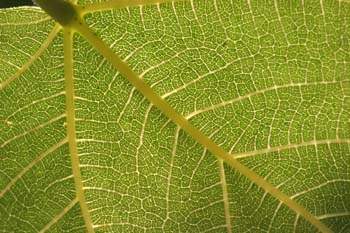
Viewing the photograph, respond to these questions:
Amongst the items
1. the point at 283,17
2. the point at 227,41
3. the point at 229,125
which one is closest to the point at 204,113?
the point at 229,125

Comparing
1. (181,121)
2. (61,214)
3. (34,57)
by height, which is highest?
(34,57)

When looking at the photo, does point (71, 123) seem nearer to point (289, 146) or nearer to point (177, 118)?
point (177, 118)

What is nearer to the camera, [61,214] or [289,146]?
[289,146]

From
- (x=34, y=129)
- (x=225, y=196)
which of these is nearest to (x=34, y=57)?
(x=34, y=129)

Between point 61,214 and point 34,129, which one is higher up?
point 34,129

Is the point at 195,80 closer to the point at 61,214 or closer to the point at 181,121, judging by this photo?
the point at 181,121

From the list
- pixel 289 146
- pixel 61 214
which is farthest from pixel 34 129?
pixel 289 146

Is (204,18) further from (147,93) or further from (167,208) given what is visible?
(167,208)

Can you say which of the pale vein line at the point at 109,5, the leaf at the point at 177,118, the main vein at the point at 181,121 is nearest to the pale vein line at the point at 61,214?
the leaf at the point at 177,118
